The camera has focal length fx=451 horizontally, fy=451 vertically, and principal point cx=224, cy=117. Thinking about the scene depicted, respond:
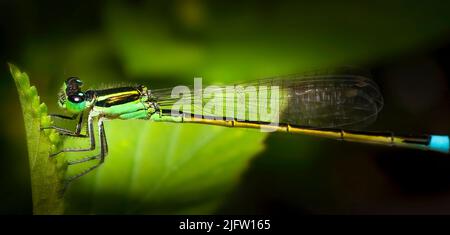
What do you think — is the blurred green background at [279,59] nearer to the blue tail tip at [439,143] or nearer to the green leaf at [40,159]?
the blue tail tip at [439,143]

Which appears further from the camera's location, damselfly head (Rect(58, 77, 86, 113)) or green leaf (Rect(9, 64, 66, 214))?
damselfly head (Rect(58, 77, 86, 113))

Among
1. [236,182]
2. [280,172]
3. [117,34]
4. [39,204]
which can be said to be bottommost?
[39,204]

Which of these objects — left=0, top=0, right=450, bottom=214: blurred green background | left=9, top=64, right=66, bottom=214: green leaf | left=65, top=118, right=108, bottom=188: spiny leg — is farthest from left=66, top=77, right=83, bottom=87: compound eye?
left=9, top=64, right=66, bottom=214: green leaf

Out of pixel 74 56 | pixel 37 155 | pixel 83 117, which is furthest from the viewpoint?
pixel 74 56

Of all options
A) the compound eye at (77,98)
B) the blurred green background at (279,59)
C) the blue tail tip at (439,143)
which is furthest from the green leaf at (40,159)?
the blue tail tip at (439,143)

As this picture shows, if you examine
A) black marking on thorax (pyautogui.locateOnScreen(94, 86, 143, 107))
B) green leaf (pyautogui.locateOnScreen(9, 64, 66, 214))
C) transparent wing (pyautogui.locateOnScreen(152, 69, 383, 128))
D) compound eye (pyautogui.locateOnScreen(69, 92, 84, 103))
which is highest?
transparent wing (pyautogui.locateOnScreen(152, 69, 383, 128))
